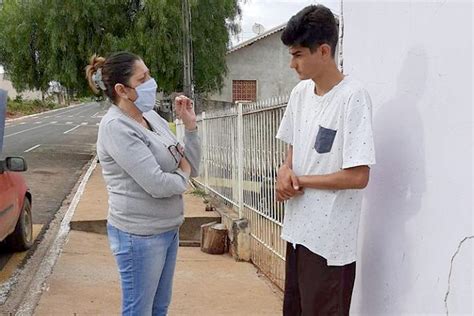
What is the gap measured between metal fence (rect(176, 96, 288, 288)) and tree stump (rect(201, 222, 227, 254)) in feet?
1.04

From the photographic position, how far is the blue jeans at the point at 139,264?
242 centimetres

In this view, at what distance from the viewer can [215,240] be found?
602 cm

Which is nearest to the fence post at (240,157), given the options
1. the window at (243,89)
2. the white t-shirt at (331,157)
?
the white t-shirt at (331,157)

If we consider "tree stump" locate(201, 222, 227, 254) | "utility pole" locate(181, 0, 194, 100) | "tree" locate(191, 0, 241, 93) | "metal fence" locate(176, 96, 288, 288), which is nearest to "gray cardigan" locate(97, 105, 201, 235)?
"metal fence" locate(176, 96, 288, 288)

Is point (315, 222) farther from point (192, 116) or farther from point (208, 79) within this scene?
point (208, 79)

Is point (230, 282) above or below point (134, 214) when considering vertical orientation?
below

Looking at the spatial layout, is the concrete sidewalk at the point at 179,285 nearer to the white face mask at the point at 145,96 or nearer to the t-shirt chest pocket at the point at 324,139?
the white face mask at the point at 145,96

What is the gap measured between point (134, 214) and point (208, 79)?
1564 centimetres

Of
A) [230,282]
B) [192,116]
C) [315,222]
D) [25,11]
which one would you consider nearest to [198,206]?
[230,282]

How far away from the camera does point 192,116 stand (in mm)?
2633

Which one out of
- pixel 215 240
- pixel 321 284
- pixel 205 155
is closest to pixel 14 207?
pixel 215 240

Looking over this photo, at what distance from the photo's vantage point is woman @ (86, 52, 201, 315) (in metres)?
2.31

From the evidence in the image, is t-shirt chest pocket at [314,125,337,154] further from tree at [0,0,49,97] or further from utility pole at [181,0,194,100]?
tree at [0,0,49,97]

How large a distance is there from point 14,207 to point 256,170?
2486mm
